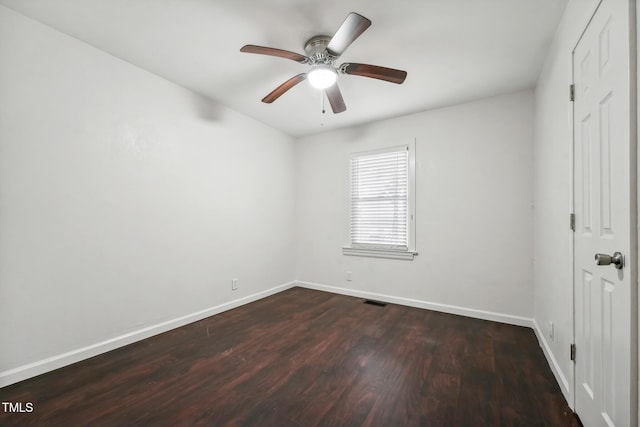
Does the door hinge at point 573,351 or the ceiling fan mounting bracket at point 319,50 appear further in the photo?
the ceiling fan mounting bracket at point 319,50

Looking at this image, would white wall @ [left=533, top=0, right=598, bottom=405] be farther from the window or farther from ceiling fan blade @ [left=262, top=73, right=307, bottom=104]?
ceiling fan blade @ [left=262, top=73, right=307, bottom=104]

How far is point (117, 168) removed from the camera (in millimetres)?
2377

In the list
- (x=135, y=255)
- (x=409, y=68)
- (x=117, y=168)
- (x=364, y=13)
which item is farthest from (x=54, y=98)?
(x=409, y=68)

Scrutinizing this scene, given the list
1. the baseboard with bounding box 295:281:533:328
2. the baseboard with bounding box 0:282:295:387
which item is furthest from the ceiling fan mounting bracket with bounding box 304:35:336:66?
the baseboard with bounding box 295:281:533:328

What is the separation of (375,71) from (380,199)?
205 cm

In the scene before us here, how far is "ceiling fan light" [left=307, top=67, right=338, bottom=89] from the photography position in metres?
2.10

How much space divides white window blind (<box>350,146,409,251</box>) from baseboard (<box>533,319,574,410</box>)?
5.20 ft

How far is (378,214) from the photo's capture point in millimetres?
3869

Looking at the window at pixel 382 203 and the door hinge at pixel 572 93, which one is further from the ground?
the door hinge at pixel 572 93

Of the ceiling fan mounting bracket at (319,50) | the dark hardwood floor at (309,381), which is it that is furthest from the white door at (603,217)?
the ceiling fan mounting bracket at (319,50)

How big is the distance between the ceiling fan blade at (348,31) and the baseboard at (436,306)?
304 cm

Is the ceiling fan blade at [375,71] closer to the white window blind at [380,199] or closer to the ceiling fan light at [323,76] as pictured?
the ceiling fan light at [323,76]

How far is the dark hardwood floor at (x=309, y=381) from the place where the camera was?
5.07ft

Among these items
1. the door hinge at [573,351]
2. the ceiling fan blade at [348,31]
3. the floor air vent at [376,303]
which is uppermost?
the ceiling fan blade at [348,31]
